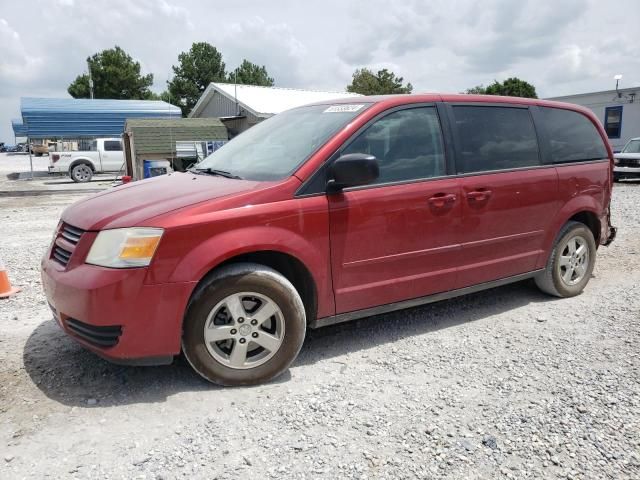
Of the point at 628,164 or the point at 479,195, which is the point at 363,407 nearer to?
the point at 479,195

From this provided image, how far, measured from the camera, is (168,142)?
18422 mm

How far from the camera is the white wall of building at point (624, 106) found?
25.7 m

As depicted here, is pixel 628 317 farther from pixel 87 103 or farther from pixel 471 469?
pixel 87 103

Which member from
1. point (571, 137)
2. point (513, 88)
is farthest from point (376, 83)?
point (571, 137)

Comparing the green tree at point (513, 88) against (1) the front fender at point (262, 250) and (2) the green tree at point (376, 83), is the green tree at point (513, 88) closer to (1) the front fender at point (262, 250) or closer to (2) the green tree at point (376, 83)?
(2) the green tree at point (376, 83)

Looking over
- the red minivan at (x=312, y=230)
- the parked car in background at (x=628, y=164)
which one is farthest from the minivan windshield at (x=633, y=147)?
the red minivan at (x=312, y=230)

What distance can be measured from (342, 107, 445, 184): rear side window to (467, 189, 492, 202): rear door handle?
0.30 meters

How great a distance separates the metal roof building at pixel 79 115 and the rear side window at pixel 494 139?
25.0m

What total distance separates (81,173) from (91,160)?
0.74 m

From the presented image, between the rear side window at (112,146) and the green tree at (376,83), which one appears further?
the green tree at (376,83)

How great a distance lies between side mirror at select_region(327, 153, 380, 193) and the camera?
10.7ft

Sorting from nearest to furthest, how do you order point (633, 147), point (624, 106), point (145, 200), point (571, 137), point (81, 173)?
1. point (145, 200)
2. point (571, 137)
3. point (633, 147)
4. point (81, 173)
5. point (624, 106)

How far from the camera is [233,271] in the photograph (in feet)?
10.1

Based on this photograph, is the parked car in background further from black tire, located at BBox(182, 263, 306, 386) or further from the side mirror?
black tire, located at BBox(182, 263, 306, 386)
